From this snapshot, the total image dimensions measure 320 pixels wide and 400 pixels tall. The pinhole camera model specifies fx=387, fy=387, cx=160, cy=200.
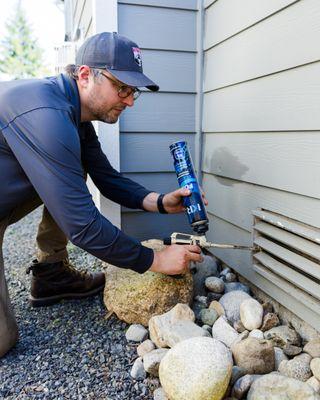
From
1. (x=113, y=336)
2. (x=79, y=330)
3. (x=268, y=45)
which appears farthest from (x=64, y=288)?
(x=268, y=45)

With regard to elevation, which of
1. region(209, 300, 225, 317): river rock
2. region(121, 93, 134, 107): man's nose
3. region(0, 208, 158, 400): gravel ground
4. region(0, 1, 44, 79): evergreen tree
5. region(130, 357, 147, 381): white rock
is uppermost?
region(0, 1, 44, 79): evergreen tree

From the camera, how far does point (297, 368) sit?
1492 mm

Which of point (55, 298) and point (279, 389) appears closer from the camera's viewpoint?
point (279, 389)

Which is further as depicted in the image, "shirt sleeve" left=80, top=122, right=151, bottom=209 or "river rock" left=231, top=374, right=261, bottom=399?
"shirt sleeve" left=80, top=122, right=151, bottom=209

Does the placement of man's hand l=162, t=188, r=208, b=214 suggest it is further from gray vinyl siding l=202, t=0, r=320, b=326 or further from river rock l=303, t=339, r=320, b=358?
river rock l=303, t=339, r=320, b=358

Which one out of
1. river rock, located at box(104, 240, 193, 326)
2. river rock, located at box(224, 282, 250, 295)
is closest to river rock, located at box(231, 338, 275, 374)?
river rock, located at box(104, 240, 193, 326)

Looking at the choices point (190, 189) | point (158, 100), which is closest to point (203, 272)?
point (190, 189)

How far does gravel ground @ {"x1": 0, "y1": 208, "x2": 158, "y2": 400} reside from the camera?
1.50 m

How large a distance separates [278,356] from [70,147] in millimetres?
1191

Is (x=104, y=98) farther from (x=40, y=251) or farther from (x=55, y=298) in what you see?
(x=55, y=298)

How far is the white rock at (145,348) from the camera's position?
5.56ft

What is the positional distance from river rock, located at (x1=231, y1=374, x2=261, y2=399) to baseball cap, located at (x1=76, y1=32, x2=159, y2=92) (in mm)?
1209

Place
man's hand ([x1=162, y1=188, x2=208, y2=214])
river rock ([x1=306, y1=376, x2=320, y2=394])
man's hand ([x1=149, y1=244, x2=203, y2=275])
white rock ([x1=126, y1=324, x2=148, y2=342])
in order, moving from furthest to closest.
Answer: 1. man's hand ([x1=162, y1=188, x2=208, y2=214])
2. white rock ([x1=126, y1=324, x2=148, y2=342])
3. man's hand ([x1=149, y1=244, x2=203, y2=275])
4. river rock ([x1=306, y1=376, x2=320, y2=394])

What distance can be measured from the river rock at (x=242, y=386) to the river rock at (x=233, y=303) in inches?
18.3
